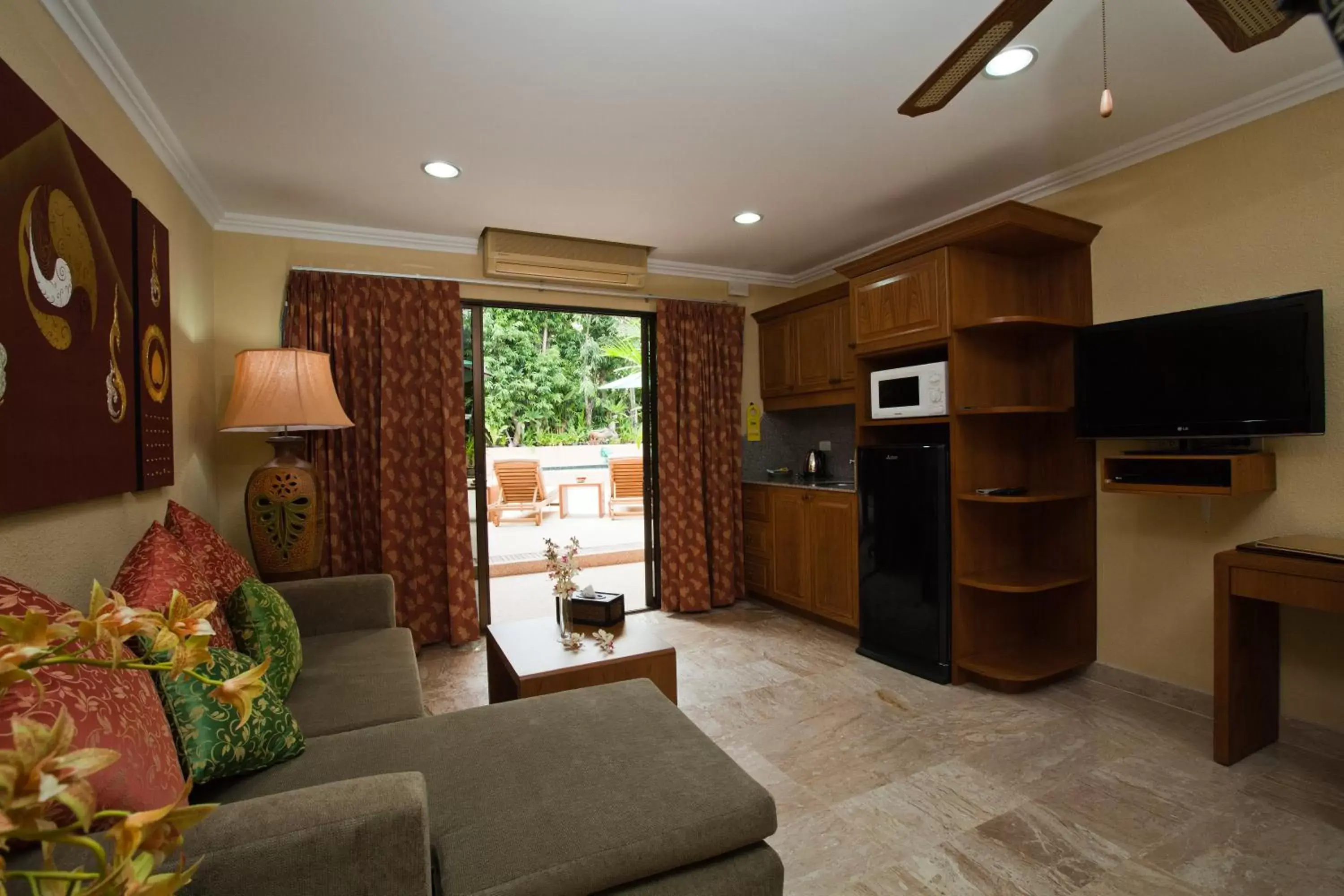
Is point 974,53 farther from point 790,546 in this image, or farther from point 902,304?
point 790,546

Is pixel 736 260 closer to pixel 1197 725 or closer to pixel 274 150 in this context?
pixel 274 150

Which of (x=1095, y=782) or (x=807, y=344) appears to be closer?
(x=1095, y=782)

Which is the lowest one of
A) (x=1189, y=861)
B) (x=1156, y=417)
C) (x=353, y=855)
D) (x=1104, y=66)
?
(x=1189, y=861)

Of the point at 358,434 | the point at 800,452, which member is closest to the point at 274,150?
the point at 358,434

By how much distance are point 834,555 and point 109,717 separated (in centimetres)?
348

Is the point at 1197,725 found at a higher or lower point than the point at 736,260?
lower

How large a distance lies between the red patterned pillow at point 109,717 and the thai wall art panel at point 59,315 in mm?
602

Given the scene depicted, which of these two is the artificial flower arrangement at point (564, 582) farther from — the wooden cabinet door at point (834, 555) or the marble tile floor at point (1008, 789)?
the wooden cabinet door at point (834, 555)

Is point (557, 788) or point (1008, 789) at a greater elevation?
point (557, 788)

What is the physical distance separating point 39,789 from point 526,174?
2985 mm

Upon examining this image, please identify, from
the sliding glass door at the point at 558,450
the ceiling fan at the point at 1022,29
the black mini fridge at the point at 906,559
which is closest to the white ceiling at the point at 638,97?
the ceiling fan at the point at 1022,29

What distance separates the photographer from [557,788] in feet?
4.65

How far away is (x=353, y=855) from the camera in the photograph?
101 centimetres

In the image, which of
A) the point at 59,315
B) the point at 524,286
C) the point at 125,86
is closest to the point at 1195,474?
the point at 524,286
